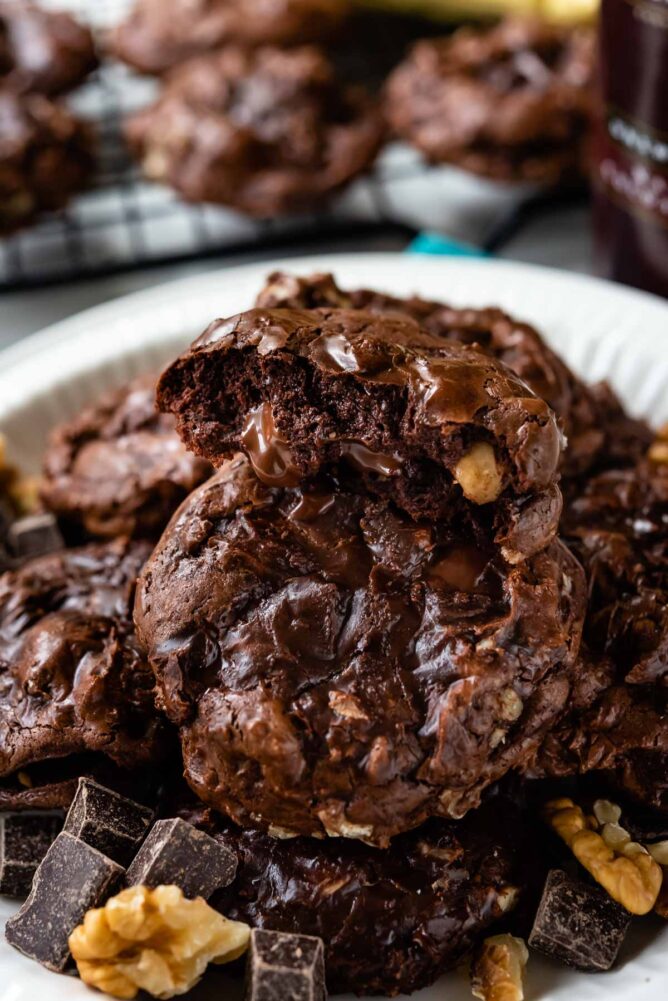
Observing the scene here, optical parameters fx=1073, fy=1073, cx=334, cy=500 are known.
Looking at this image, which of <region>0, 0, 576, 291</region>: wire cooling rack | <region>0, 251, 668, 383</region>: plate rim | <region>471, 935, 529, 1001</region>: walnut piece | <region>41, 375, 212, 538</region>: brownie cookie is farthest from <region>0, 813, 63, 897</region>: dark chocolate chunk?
<region>0, 0, 576, 291</region>: wire cooling rack

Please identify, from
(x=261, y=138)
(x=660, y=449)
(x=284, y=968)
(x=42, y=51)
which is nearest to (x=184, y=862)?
(x=284, y=968)

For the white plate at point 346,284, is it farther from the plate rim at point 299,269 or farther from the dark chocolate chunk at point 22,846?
the dark chocolate chunk at point 22,846

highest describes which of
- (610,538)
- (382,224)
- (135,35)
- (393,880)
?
(135,35)

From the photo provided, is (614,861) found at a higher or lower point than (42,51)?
lower

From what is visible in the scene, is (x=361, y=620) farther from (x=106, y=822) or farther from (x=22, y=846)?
(x=22, y=846)

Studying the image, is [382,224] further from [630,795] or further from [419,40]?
[630,795]

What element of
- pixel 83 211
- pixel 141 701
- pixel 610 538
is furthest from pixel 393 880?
pixel 83 211
